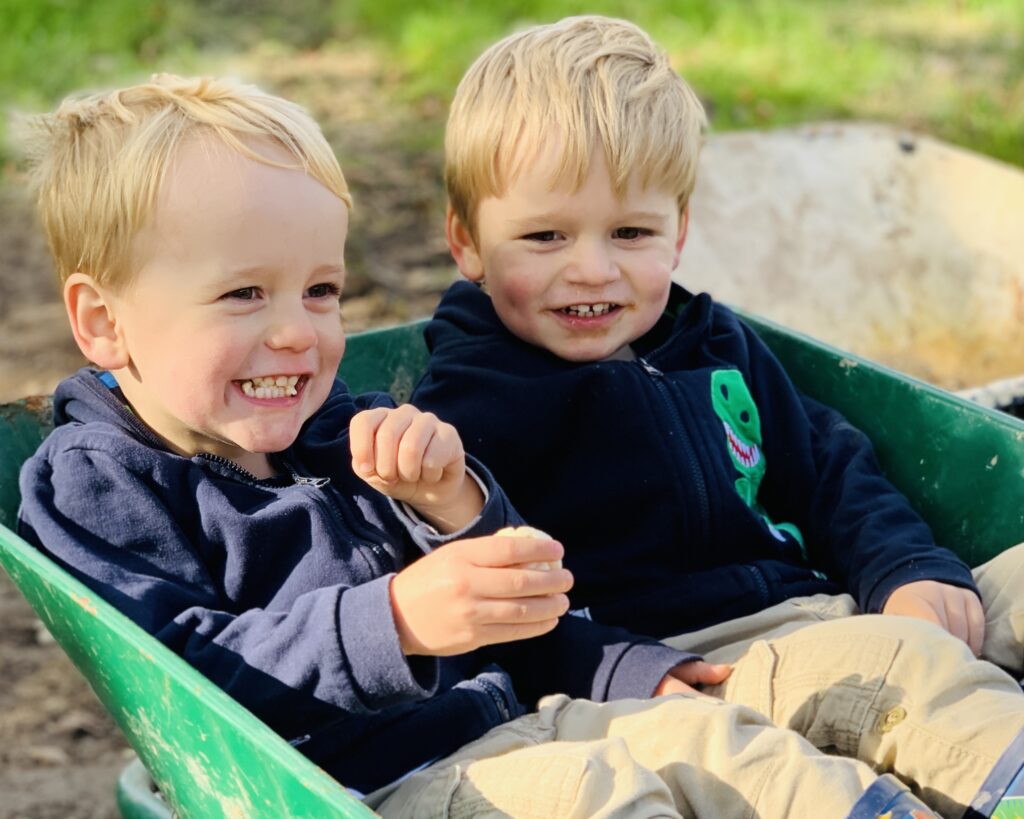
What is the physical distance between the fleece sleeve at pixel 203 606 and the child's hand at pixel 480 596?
0.12 ft

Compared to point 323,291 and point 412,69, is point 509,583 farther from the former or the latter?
point 412,69

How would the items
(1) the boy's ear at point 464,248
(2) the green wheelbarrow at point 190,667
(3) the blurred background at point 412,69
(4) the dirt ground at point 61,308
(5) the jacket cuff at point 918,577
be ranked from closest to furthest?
(2) the green wheelbarrow at point 190,667 → (5) the jacket cuff at point 918,577 → (1) the boy's ear at point 464,248 → (4) the dirt ground at point 61,308 → (3) the blurred background at point 412,69

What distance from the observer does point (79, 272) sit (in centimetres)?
181

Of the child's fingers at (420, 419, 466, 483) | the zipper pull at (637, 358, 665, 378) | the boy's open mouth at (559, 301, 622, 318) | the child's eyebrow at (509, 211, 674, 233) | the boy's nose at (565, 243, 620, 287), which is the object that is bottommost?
the zipper pull at (637, 358, 665, 378)

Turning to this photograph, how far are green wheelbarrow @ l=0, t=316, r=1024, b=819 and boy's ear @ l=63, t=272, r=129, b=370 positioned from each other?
0.26 metres

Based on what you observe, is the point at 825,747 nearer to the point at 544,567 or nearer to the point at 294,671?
the point at 544,567

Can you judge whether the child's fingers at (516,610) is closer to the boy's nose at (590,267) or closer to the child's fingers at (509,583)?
the child's fingers at (509,583)

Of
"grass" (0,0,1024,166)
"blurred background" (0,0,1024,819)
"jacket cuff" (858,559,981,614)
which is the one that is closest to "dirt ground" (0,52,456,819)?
"blurred background" (0,0,1024,819)

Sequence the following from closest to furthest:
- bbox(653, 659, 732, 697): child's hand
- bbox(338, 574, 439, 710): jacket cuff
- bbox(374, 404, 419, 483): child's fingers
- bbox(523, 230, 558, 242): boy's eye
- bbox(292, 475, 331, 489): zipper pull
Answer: bbox(338, 574, 439, 710): jacket cuff → bbox(374, 404, 419, 483): child's fingers → bbox(292, 475, 331, 489): zipper pull → bbox(653, 659, 732, 697): child's hand → bbox(523, 230, 558, 242): boy's eye

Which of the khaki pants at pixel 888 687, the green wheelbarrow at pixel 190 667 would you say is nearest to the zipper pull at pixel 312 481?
the green wheelbarrow at pixel 190 667

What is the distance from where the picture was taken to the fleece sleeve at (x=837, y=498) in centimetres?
220

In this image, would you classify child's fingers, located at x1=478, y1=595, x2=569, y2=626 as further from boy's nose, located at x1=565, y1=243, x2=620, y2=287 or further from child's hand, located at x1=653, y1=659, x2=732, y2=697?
boy's nose, located at x1=565, y1=243, x2=620, y2=287

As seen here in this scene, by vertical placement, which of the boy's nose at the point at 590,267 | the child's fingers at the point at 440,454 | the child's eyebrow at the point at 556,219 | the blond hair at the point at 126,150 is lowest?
the child's fingers at the point at 440,454

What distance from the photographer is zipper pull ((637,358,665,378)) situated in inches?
90.7
